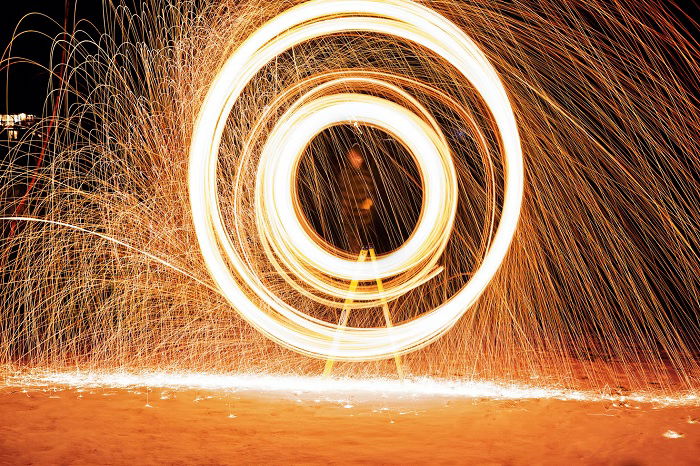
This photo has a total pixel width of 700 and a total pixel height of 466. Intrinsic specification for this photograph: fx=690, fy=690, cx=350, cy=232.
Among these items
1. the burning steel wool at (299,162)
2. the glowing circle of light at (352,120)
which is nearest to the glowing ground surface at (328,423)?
the burning steel wool at (299,162)

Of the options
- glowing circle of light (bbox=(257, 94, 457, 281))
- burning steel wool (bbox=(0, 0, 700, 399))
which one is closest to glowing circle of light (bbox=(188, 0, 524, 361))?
burning steel wool (bbox=(0, 0, 700, 399))

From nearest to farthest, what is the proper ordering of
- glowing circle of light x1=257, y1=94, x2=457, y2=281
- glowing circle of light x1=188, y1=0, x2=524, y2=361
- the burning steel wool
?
glowing circle of light x1=188, y1=0, x2=524, y2=361 → the burning steel wool → glowing circle of light x1=257, y1=94, x2=457, y2=281

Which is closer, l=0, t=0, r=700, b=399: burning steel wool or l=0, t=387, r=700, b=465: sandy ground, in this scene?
l=0, t=387, r=700, b=465: sandy ground

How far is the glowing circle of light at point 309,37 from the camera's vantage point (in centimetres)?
528

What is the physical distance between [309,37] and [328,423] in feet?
9.90

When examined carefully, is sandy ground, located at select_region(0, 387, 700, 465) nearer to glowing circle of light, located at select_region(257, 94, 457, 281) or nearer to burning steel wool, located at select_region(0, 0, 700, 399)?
burning steel wool, located at select_region(0, 0, 700, 399)

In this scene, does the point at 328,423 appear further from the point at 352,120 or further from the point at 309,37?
the point at 309,37

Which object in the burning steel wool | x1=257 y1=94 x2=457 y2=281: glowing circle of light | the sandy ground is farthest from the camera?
x1=257 y1=94 x2=457 y2=281: glowing circle of light

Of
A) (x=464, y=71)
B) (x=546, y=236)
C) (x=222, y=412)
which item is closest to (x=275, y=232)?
(x=222, y=412)

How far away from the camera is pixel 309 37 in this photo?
558 cm

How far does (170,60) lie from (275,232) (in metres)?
2.50

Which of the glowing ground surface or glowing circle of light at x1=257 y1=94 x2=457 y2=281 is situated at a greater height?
glowing circle of light at x1=257 y1=94 x2=457 y2=281

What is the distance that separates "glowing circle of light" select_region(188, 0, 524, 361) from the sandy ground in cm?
55

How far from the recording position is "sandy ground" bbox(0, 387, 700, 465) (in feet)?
13.6
